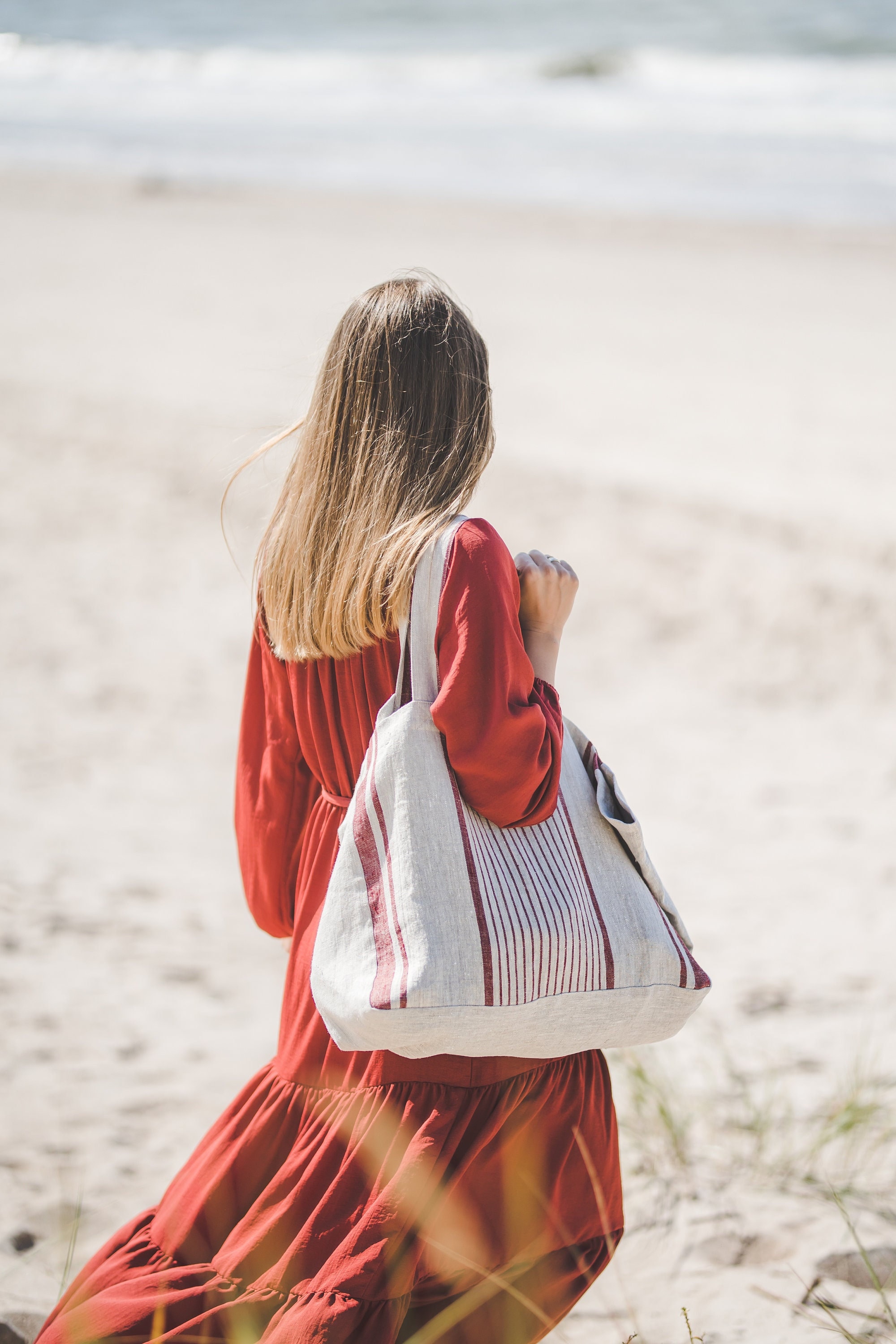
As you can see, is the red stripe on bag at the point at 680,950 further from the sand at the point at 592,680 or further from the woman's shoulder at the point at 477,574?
the sand at the point at 592,680

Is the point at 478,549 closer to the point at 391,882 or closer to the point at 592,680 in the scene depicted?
the point at 391,882

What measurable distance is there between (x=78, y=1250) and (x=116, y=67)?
92.9ft

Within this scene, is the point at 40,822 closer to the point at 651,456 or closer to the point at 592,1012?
the point at 592,1012

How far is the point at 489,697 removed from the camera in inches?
54.8

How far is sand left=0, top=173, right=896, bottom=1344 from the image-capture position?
2.43m

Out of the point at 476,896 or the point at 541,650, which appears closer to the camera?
the point at 476,896

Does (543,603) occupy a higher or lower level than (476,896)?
higher

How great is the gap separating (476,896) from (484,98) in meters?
22.2

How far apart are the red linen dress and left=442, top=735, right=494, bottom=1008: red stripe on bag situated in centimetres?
2

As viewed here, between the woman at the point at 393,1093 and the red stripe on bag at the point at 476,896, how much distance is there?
0.06 feet

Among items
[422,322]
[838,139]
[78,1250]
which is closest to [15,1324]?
[78,1250]

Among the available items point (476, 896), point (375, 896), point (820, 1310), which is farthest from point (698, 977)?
point (820, 1310)

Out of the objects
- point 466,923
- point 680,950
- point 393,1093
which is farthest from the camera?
point 393,1093

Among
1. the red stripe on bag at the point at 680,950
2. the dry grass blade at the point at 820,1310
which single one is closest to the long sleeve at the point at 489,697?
the red stripe on bag at the point at 680,950
